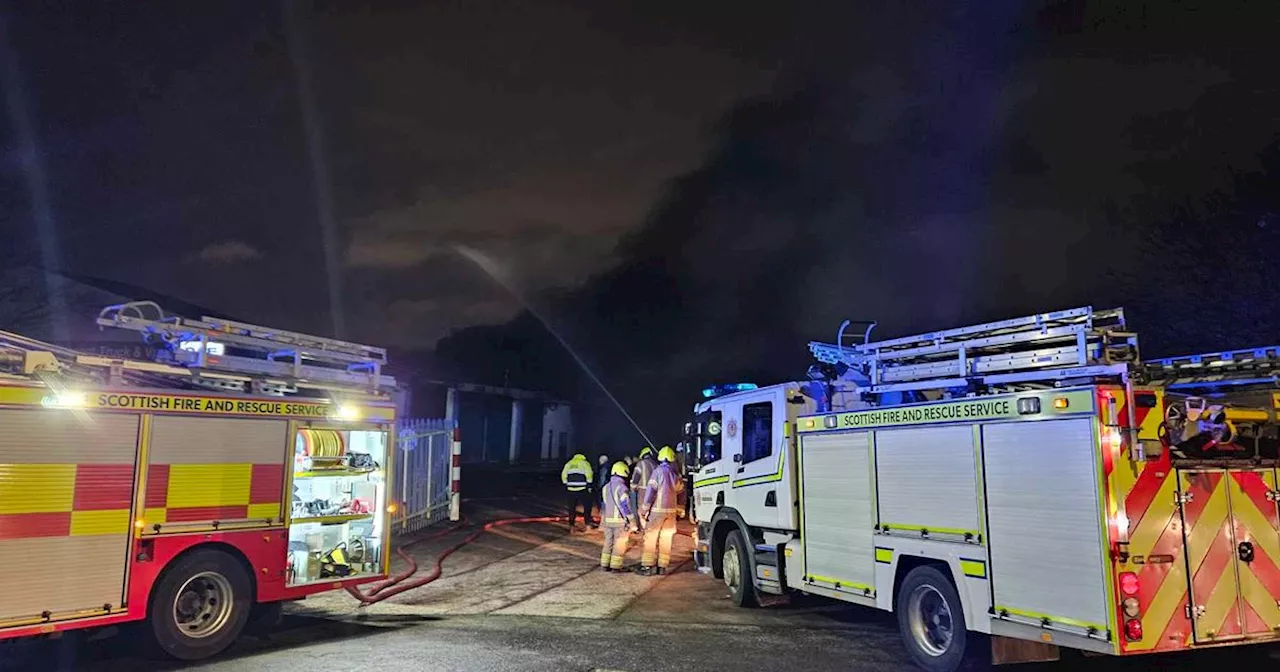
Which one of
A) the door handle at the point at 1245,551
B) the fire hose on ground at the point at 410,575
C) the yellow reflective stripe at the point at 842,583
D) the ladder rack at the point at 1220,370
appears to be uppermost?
the ladder rack at the point at 1220,370

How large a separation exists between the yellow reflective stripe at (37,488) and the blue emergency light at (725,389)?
6808 mm

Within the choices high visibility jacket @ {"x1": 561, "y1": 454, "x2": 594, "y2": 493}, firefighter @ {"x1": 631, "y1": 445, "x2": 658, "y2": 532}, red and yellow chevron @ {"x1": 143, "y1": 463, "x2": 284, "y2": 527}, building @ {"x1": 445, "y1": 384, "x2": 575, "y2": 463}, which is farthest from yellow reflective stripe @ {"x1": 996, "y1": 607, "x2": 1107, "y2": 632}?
building @ {"x1": 445, "y1": 384, "x2": 575, "y2": 463}

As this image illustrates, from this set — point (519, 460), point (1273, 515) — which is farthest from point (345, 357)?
point (519, 460)

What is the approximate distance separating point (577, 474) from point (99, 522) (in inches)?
394

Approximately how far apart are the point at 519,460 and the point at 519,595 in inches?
1473

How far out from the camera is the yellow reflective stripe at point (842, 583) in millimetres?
7645

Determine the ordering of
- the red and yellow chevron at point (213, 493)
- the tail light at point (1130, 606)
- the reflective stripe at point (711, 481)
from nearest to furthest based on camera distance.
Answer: the tail light at point (1130, 606), the red and yellow chevron at point (213, 493), the reflective stripe at point (711, 481)

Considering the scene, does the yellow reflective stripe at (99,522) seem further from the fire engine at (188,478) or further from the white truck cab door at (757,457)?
the white truck cab door at (757,457)

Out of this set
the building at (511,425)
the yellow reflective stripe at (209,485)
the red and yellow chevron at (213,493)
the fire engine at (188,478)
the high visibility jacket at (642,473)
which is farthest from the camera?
the building at (511,425)

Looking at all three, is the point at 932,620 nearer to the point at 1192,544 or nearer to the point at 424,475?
the point at 1192,544

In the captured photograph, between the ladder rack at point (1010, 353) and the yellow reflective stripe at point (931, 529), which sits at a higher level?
the ladder rack at point (1010, 353)

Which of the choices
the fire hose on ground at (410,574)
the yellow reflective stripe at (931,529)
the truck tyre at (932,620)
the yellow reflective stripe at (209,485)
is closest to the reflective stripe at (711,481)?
the yellow reflective stripe at (931,529)

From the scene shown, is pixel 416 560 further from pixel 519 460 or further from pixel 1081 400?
pixel 519 460

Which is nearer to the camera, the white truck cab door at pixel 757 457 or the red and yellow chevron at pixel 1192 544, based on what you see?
the red and yellow chevron at pixel 1192 544
